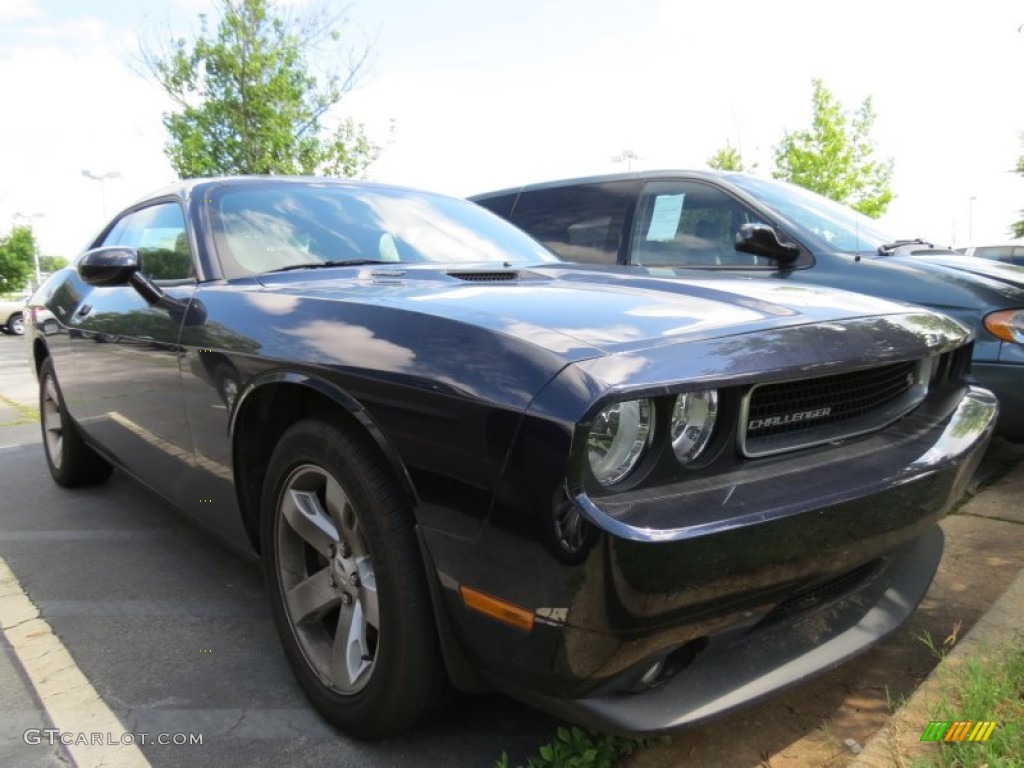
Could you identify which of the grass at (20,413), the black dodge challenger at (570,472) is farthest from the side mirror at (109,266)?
the grass at (20,413)

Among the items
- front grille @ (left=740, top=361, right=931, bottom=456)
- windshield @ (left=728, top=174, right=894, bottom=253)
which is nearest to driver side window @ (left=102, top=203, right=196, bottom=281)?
front grille @ (left=740, top=361, right=931, bottom=456)

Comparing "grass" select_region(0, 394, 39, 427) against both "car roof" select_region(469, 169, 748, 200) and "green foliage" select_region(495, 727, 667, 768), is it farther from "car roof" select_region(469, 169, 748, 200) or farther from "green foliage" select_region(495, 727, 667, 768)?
Result: "green foliage" select_region(495, 727, 667, 768)

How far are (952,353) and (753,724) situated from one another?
125 cm

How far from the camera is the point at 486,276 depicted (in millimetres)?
2445

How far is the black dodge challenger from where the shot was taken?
1401 mm

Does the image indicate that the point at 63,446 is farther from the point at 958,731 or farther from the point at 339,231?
the point at 958,731

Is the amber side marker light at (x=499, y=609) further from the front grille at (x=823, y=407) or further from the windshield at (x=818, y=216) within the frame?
the windshield at (x=818, y=216)

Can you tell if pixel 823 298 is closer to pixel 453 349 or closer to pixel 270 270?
pixel 453 349

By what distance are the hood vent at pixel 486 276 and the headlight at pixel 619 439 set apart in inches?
37.3

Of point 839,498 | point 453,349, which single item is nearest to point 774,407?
point 839,498

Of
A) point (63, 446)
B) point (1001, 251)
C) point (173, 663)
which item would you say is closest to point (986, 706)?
point (173, 663)

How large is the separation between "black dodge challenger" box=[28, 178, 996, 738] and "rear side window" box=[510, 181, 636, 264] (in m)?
2.26

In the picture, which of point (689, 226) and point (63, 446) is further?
point (689, 226)

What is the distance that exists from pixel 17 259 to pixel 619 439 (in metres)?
47.0
